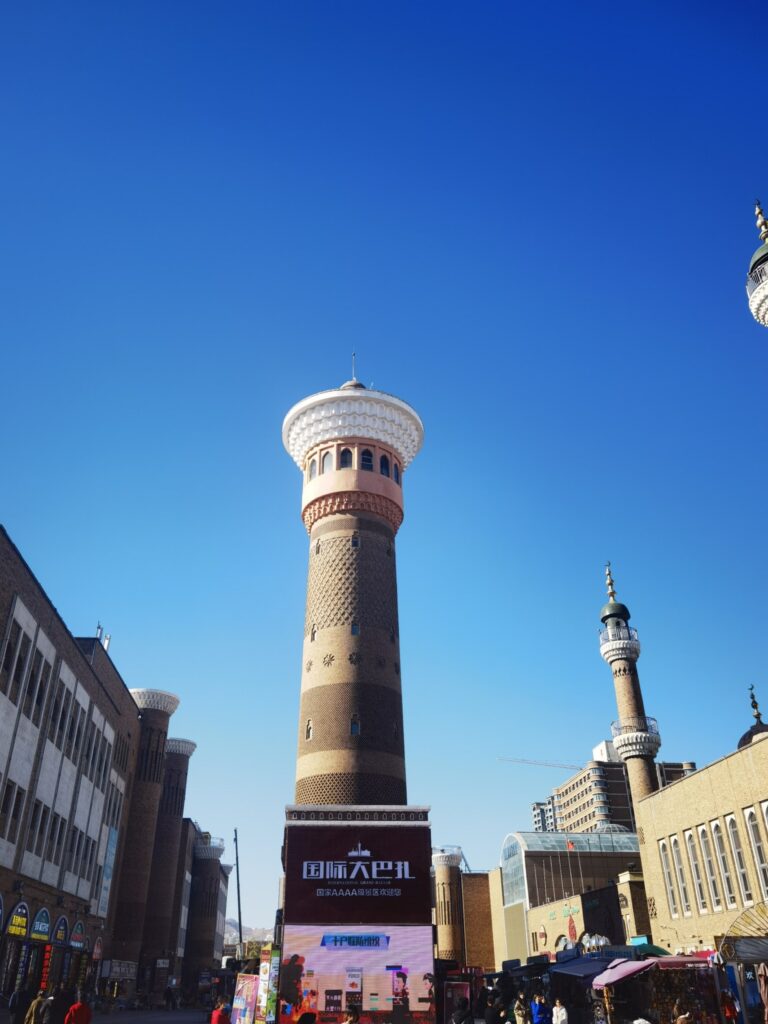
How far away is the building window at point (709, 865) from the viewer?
2717cm

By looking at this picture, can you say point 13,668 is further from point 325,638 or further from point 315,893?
point 325,638

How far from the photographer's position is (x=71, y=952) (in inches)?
1388

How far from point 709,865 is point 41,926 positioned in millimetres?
23344

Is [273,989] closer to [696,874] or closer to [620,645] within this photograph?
[696,874]

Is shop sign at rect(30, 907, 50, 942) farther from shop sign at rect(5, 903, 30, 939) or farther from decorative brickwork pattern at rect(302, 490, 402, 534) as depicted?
decorative brickwork pattern at rect(302, 490, 402, 534)

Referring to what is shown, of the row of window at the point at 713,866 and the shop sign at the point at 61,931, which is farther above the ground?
the row of window at the point at 713,866

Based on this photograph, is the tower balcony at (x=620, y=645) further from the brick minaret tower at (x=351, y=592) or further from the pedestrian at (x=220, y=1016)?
the pedestrian at (x=220, y=1016)

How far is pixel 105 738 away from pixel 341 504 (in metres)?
16.1

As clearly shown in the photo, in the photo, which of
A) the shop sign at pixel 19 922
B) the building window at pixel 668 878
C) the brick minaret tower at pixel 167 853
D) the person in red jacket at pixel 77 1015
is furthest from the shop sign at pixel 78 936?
the brick minaret tower at pixel 167 853

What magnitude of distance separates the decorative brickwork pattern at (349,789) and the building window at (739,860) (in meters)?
12.6

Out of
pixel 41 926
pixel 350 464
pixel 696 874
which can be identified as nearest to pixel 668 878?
pixel 696 874

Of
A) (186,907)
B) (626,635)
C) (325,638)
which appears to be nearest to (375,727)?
(325,638)

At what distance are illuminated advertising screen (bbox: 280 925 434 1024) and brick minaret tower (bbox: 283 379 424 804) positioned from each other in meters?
7.93

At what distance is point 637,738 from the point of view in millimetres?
44656
